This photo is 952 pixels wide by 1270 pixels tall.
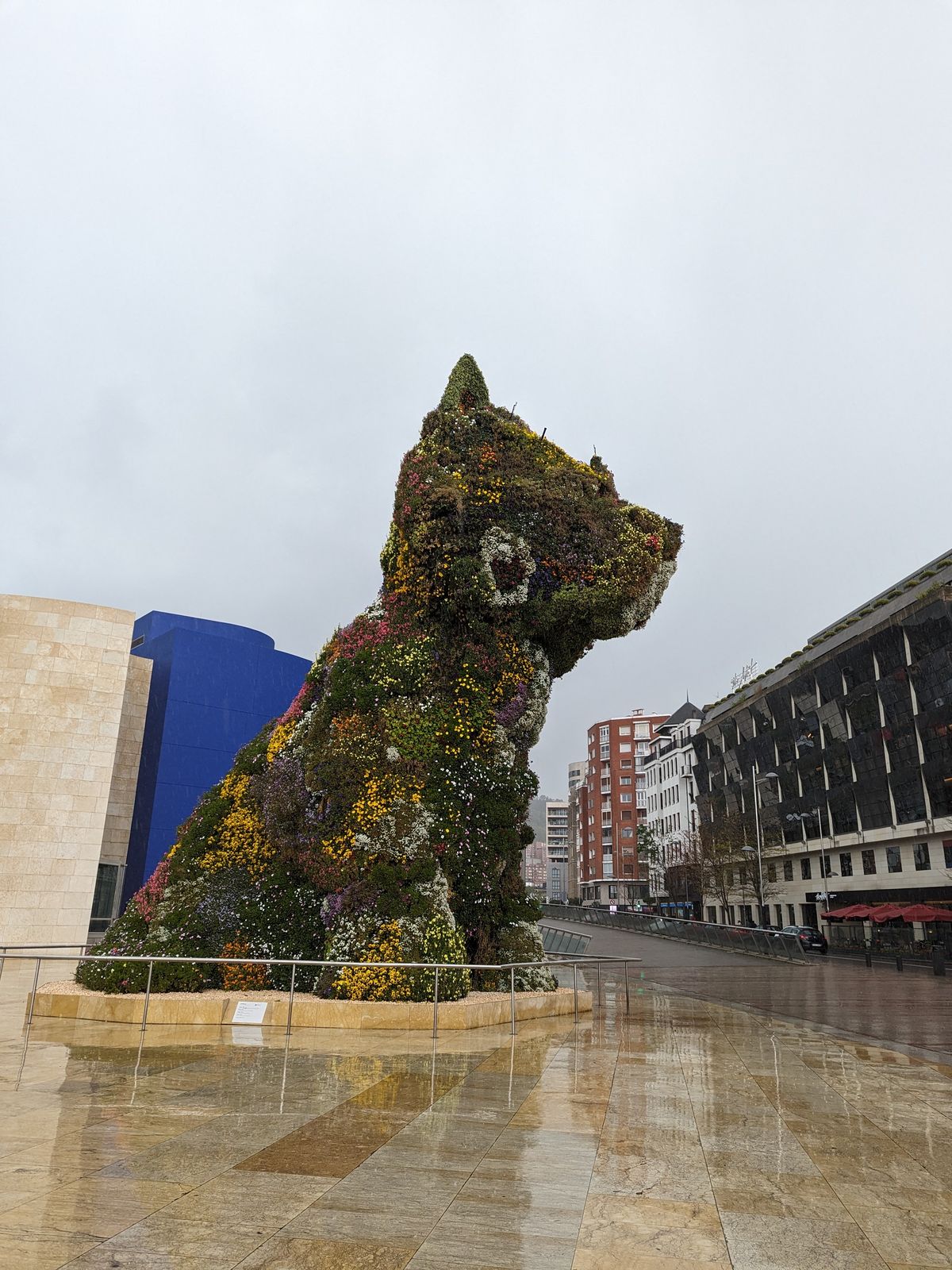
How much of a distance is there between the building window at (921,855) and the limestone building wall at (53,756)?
39.1m

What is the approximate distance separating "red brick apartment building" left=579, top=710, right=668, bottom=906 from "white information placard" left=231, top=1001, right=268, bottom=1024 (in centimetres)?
9323

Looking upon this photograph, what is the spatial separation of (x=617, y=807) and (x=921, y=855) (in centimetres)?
6183

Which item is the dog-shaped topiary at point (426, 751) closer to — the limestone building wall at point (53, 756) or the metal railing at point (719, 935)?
the limestone building wall at point (53, 756)

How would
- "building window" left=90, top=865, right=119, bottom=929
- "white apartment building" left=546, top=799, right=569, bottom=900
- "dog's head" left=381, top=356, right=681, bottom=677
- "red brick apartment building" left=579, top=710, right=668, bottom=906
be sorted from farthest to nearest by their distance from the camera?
1. "white apartment building" left=546, top=799, right=569, bottom=900
2. "red brick apartment building" left=579, top=710, right=668, bottom=906
3. "building window" left=90, top=865, right=119, bottom=929
4. "dog's head" left=381, top=356, right=681, bottom=677

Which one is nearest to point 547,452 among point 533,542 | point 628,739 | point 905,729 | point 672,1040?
point 533,542

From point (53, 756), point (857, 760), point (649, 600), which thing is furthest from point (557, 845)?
point (649, 600)

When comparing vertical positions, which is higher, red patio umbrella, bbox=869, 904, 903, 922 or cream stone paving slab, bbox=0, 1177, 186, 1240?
red patio umbrella, bbox=869, 904, 903, 922

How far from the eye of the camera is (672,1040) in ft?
32.9

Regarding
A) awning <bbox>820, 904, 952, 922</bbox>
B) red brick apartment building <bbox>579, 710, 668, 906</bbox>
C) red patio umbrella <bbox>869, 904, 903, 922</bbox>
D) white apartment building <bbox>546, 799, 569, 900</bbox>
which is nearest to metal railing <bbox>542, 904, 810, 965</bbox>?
awning <bbox>820, 904, 952, 922</bbox>

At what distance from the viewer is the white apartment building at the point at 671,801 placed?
3120 inches

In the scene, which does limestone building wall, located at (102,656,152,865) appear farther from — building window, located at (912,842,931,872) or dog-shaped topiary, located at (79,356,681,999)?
building window, located at (912,842,931,872)

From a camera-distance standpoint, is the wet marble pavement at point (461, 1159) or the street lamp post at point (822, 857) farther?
the street lamp post at point (822, 857)

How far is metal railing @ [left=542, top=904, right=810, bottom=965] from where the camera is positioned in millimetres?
31453

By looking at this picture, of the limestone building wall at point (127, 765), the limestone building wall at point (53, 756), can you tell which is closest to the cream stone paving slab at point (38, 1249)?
the limestone building wall at point (53, 756)
